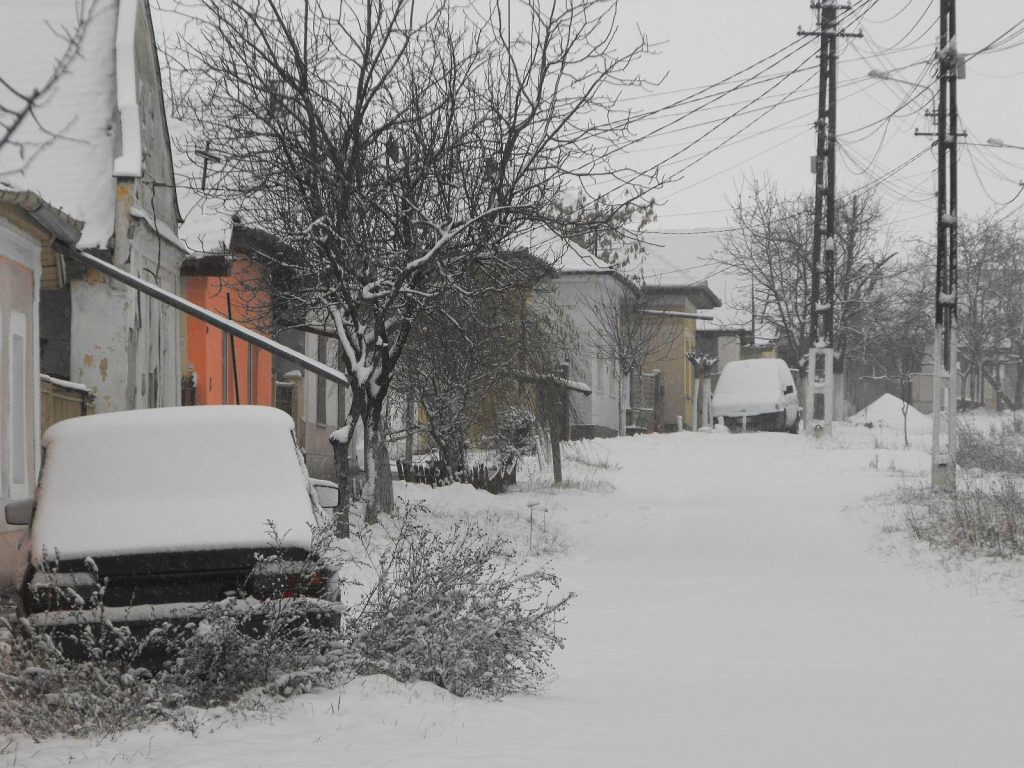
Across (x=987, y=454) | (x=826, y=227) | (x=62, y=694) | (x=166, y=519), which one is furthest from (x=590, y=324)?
(x=62, y=694)

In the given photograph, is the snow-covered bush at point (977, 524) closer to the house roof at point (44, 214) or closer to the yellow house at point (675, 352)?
the house roof at point (44, 214)

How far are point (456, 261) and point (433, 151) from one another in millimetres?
1321

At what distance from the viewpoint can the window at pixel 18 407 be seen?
12805 millimetres

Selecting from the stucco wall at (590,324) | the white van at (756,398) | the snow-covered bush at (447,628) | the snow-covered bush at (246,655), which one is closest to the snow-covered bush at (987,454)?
the white van at (756,398)

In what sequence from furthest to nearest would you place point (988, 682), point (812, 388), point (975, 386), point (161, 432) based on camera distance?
1. point (975, 386)
2. point (812, 388)
3. point (988, 682)
4. point (161, 432)

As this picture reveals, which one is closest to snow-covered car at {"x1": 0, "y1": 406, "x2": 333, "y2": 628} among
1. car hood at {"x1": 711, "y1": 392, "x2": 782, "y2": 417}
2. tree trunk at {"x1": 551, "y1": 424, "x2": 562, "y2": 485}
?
tree trunk at {"x1": 551, "y1": 424, "x2": 562, "y2": 485}

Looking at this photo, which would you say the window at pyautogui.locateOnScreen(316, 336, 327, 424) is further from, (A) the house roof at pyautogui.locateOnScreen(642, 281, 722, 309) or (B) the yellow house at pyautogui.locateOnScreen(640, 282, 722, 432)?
(B) the yellow house at pyautogui.locateOnScreen(640, 282, 722, 432)

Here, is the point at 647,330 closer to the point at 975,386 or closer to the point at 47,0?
the point at 47,0

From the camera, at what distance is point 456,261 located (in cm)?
1538

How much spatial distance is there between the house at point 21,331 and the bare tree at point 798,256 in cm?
3412

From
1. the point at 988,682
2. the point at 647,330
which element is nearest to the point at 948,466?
the point at 988,682

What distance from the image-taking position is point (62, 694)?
6.06 meters

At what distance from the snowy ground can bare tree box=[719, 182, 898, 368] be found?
2498 cm

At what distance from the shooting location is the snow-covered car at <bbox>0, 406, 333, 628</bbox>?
695 centimetres
